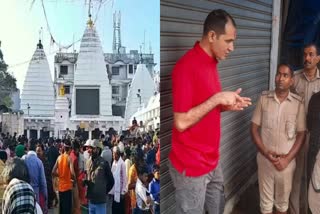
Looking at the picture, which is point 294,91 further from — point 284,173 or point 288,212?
point 288,212

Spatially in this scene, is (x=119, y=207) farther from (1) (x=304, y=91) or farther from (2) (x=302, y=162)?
(1) (x=304, y=91)

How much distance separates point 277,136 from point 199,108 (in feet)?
5.21

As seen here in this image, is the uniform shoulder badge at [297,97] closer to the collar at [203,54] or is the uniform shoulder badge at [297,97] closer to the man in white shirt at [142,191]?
the collar at [203,54]

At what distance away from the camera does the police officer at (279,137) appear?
3.91 m

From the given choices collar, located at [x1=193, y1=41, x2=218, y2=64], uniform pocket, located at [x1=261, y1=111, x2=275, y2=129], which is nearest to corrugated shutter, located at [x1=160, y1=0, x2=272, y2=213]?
collar, located at [x1=193, y1=41, x2=218, y2=64]

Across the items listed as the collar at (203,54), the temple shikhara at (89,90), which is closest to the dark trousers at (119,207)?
the temple shikhara at (89,90)

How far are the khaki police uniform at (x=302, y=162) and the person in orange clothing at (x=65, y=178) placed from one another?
2.16 metres

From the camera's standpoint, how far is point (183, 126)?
2.57 m

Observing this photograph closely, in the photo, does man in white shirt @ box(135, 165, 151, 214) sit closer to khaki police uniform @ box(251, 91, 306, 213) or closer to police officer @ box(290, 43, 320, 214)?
khaki police uniform @ box(251, 91, 306, 213)

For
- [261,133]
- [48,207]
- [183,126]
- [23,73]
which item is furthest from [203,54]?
[261,133]

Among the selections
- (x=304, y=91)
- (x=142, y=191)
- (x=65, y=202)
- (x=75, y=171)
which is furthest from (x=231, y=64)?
(x=65, y=202)

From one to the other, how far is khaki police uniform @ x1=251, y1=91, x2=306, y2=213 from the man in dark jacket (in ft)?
5.47

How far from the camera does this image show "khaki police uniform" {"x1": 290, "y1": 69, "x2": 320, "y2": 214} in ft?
13.5

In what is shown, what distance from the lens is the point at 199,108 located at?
255 cm
